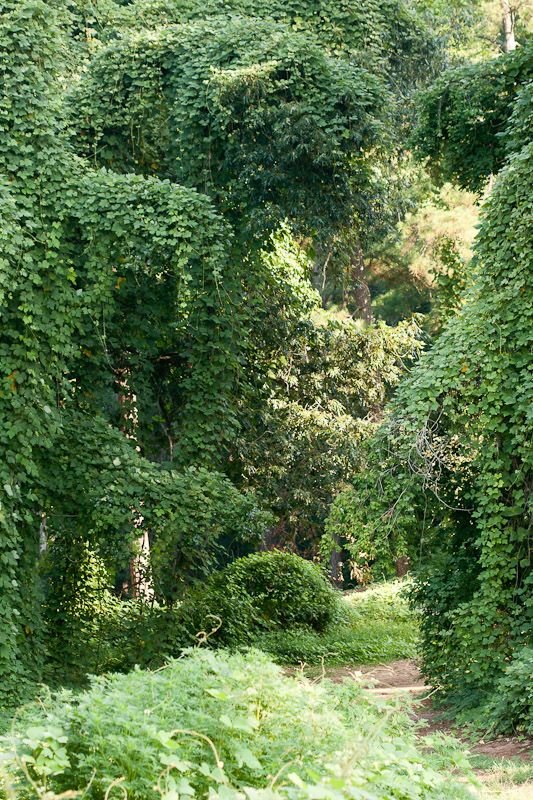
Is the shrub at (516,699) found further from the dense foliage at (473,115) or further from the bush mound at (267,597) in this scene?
the bush mound at (267,597)

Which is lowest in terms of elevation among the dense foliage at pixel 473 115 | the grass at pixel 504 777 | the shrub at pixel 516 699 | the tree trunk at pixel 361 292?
the grass at pixel 504 777

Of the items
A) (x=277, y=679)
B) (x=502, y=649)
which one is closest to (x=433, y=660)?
(x=502, y=649)

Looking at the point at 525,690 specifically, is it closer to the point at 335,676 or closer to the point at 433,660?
the point at 433,660

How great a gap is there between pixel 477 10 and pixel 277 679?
17206 mm

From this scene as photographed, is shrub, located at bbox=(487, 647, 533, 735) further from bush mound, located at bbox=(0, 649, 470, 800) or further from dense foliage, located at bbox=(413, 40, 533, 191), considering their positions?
dense foliage, located at bbox=(413, 40, 533, 191)

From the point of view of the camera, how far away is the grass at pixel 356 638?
1331 centimetres

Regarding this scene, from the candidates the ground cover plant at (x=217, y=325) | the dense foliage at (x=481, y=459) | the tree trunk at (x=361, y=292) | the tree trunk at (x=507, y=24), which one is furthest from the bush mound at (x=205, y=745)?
the tree trunk at (x=361, y=292)

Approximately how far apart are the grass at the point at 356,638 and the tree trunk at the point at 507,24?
889cm

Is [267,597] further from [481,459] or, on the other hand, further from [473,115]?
[473,115]

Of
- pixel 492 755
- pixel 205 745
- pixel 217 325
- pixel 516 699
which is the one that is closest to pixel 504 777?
pixel 492 755

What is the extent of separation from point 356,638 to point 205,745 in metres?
10.4

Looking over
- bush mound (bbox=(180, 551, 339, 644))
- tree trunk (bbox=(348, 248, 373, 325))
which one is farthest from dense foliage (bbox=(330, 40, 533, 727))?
tree trunk (bbox=(348, 248, 373, 325))

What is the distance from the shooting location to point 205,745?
4.30 meters

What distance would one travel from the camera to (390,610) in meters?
16.7
